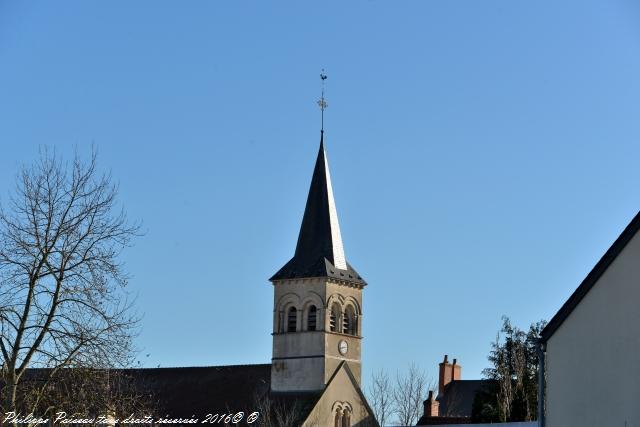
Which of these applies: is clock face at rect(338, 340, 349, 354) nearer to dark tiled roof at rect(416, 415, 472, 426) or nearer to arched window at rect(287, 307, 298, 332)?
arched window at rect(287, 307, 298, 332)

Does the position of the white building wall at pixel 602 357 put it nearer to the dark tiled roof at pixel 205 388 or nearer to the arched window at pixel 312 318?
the arched window at pixel 312 318

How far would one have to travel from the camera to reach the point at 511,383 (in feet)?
207

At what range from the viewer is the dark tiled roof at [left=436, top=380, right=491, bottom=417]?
3103 inches

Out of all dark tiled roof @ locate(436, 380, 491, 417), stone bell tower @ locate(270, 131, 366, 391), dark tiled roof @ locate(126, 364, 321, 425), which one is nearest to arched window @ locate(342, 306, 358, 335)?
stone bell tower @ locate(270, 131, 366, 391)

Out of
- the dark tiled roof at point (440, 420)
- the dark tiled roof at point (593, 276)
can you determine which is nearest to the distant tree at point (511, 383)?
the dark tiled roof at point (440, 420)

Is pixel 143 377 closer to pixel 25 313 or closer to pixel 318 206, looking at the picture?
pixel 318 206

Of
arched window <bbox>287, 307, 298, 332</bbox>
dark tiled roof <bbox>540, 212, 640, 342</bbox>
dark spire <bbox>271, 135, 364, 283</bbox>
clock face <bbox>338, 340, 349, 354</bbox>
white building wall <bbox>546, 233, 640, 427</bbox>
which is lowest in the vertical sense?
white building wall <bbox>546, 233, 640, 427</bbox>

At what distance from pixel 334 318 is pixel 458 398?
19.3 metres

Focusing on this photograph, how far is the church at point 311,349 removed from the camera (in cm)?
6272

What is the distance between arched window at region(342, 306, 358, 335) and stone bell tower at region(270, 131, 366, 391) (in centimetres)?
5

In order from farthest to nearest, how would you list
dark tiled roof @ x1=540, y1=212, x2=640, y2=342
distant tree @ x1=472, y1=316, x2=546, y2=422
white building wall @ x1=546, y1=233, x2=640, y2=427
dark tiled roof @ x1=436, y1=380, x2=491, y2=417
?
dark tiled roof @ x1=436, y1=380, x2=491, y2=417 < distant tree @ x1=472, y1=316, x2=546, y2=422 < dark tiled roof @ x1=540, y1=212, x2=640, y2=342 < white building wall @ x1=546, y1=233, x2=640, y2=427

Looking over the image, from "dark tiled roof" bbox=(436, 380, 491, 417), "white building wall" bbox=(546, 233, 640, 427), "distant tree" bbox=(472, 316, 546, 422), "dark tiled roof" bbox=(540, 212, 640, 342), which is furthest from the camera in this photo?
"dark tiled roof" bbox=(436, 380, 491, 417)

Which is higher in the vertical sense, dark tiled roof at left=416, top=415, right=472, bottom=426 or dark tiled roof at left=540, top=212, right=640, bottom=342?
dark tiled roof at left=540, top=212, right=640, bottom=342

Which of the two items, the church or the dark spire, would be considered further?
the dark spire
